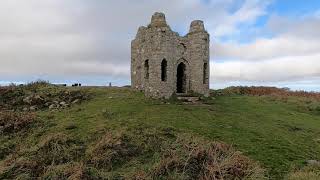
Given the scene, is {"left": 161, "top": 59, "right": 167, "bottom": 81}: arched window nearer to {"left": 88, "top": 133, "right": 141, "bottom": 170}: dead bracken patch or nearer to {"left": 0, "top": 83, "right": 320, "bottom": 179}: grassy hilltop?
{"left": 0, "top": 83, "right": 320, "bottom": 179}: grassy hilltop

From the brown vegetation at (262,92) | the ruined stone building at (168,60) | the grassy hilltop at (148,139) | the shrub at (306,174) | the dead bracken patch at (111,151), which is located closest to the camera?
the shrub at (306,174)

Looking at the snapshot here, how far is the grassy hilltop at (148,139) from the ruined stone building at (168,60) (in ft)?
4.99

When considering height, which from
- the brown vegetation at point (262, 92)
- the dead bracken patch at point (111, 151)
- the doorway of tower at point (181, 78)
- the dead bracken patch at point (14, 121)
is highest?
the doorway of tower at point (181, 78)

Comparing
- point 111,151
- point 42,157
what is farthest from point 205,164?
point 42,157

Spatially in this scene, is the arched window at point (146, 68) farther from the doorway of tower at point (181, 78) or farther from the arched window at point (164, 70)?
the doorway of tower at point (181, 78)

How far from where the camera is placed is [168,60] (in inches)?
1172

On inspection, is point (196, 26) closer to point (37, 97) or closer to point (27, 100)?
point (37, 97)

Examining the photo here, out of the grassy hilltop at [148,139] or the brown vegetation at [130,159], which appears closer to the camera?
the brown vegetation at [130,159]

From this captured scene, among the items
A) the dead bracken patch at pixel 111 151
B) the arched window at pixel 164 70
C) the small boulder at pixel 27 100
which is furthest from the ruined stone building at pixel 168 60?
the dead bracken patch at pixel 111 151

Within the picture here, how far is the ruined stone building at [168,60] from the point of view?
Result: 96.1ft

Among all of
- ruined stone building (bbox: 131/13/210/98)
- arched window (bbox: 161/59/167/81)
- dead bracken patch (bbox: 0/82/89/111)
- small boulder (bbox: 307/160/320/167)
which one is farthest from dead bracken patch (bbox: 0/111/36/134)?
small boulder (bbox: 307/160/320/167)

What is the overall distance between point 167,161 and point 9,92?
64.6 feet

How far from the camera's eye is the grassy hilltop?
54.0 feet

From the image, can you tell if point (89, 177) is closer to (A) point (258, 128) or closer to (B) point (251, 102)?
(A) point (258, 128)
